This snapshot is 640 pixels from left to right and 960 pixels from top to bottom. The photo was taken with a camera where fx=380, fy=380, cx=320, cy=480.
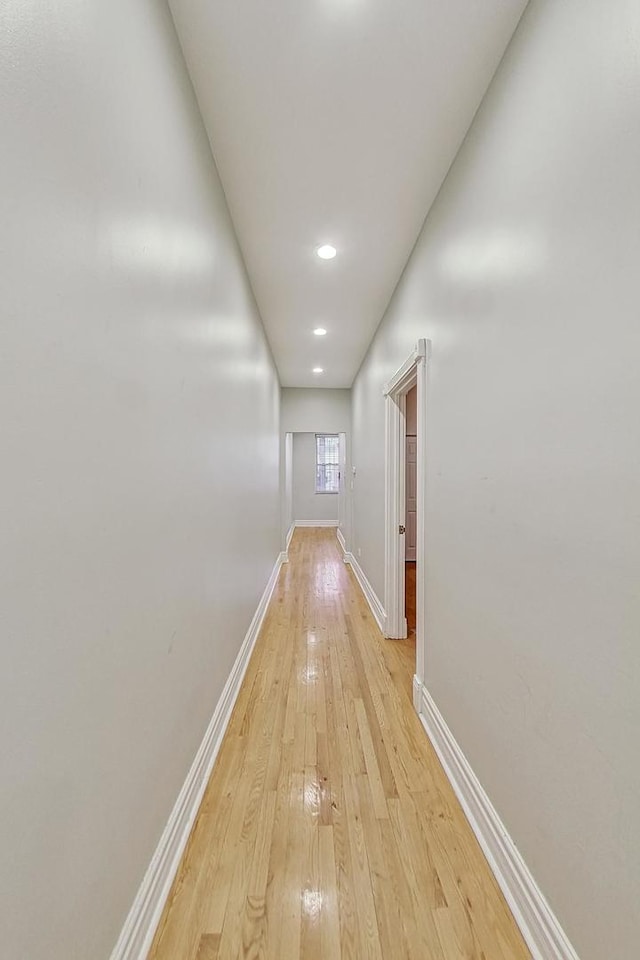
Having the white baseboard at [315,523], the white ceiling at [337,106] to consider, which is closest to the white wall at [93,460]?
the white ceiling at [337,106]

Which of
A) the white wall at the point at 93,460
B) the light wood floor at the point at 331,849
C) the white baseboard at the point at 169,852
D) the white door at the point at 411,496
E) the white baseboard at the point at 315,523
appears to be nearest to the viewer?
the white wall at the point at 93,460

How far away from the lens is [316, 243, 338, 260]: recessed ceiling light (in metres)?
2.42

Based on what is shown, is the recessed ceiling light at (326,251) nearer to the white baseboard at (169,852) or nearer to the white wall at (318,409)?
the white baseboard at (169,852)

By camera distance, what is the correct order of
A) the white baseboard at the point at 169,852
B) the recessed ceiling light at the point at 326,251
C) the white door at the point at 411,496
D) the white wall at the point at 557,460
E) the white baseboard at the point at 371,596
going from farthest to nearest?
the white door at the point at 411,496 → the white baseboard at the point at 371,596 → the recessed ceiling light at the point at 326,251 → the white baseboard at the point at 169,852 → the white wall at the point at 557,460

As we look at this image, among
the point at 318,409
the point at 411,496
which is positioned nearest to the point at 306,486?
the point at 318,409

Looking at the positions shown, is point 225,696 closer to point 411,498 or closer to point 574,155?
point 574,155

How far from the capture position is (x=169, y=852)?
46.4 inches

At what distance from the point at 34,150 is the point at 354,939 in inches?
77.5

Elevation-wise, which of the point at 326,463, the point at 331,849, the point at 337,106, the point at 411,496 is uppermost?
the point at 337,106

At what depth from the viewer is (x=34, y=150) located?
25.0 inches

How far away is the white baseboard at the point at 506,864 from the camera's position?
3.24 feet

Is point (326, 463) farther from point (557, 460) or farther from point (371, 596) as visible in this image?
point (557, 460)

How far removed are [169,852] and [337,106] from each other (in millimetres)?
2684

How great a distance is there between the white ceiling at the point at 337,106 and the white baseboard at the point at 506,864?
2.56 metres
